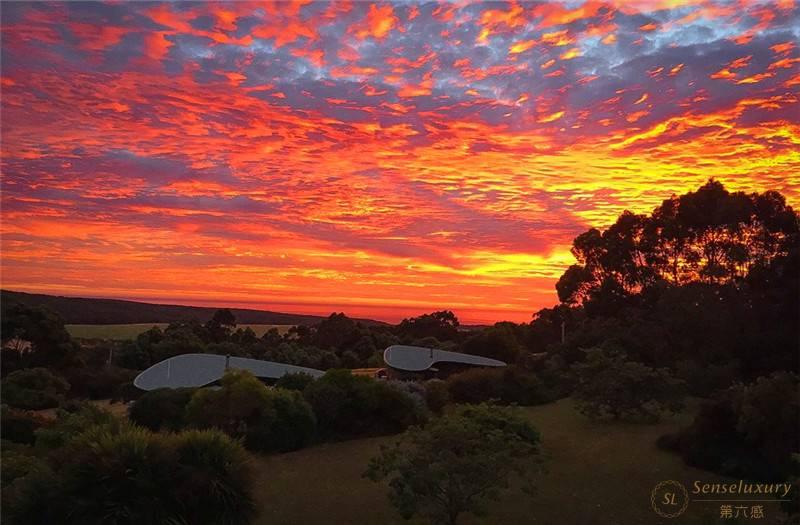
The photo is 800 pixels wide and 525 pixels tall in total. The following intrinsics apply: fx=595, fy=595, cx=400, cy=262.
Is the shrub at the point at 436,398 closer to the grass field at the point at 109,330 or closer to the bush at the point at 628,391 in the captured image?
the bush at the point at 628,391

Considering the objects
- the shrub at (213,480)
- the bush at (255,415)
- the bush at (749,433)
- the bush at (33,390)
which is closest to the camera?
the shrub at (213,480)

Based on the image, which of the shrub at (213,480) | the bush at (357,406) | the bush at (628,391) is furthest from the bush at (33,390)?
the bush at (628,391)

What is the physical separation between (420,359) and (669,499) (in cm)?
2669

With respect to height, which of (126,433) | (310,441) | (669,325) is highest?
(669,325)

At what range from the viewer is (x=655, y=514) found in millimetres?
12461

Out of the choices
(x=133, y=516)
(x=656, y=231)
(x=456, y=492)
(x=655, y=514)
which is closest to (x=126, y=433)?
(x=133, y=516)

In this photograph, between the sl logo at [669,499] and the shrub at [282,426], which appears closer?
the sl logo at [669,499]

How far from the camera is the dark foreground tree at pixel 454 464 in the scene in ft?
36.6

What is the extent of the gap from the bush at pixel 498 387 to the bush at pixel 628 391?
265 inches

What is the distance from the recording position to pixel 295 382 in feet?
83.1

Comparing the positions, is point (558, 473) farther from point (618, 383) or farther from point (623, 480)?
point (618, 383)

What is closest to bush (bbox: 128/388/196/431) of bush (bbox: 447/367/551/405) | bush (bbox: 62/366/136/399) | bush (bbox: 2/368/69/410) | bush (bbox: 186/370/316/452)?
bush (bbox: 186/370/316/452)

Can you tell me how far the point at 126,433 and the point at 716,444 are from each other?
46.1ft

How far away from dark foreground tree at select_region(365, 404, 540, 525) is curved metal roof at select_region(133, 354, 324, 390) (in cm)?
1869
